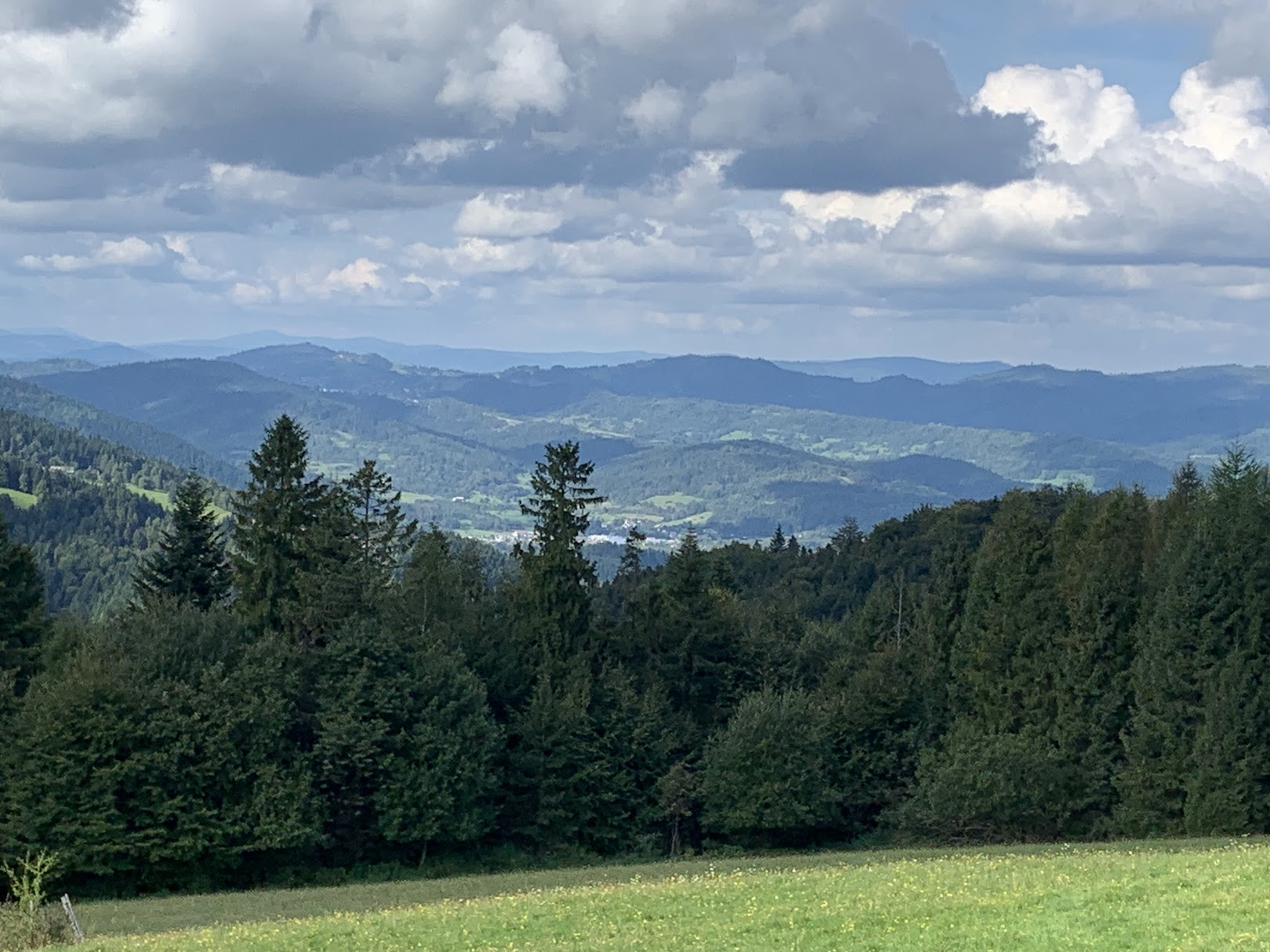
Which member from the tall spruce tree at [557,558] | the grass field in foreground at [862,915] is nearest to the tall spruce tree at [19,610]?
the tall spruce tree at [557,558]

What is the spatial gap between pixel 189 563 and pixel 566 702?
19810 mm

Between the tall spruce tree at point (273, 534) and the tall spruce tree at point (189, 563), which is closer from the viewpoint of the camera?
the tall spruce tree at point (273, 534)

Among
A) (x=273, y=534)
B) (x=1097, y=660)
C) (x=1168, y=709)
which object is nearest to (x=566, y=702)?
(x=273, y=534)

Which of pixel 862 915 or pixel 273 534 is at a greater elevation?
pixel 273 534

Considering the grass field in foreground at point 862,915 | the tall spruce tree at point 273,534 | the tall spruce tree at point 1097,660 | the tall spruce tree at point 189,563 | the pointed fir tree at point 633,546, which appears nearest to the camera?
the grass field in foreground at point 862,915

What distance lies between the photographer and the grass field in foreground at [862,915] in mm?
23906

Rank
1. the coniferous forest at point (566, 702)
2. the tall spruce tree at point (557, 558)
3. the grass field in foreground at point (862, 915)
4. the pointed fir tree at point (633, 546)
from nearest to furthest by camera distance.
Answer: the grass field in foreground at point (862, 915) → the coniferous forest at point (566, 702) → the tall spruce tree at point (557, 558) → the pointed fir tree at point (633, 546)

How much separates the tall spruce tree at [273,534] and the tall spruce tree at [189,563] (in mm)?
3074

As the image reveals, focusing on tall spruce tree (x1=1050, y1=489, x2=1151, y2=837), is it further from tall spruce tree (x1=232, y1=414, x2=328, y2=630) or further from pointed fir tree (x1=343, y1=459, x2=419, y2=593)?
tall spruce tree (x1=232, y1=414, x2=328, y2=630)

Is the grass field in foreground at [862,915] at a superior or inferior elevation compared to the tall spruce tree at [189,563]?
inferior

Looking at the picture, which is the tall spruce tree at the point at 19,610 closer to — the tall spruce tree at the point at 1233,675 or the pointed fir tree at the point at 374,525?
the pointed fir tree at the point at 374,525

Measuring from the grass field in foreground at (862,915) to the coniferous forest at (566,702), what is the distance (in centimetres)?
2514

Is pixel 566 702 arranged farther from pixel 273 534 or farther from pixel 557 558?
pixel 273 534

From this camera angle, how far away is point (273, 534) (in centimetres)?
6681
